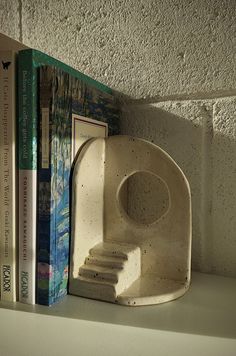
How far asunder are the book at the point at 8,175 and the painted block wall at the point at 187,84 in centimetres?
30

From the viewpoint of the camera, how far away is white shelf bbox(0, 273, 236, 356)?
1.40ft

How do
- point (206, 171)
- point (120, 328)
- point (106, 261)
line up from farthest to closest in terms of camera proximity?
point (206, 171)
point (106, 261)
point (120, 328)

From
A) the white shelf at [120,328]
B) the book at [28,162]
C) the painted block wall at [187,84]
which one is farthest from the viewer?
the painted block wall at [187,84]

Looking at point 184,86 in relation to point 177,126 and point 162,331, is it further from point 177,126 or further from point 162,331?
point 162,331

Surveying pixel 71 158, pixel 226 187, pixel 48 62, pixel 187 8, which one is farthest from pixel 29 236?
pixel 187 8

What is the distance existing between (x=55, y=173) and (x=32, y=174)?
1.4 inches

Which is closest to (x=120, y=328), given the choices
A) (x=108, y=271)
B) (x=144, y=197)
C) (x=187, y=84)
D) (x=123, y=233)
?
(x=108, y=271)

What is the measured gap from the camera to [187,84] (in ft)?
2.33

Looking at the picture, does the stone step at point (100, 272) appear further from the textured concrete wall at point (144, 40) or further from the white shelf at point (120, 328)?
the textured concrete wall at point (144, 40)

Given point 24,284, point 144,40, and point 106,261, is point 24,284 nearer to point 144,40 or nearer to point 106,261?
point 106,261

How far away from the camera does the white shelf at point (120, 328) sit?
1.40 ft

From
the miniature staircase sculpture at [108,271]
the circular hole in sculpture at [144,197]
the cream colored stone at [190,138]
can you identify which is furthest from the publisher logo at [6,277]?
the cream colored stone at [190,138]

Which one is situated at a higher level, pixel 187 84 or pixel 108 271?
pixel 187 84

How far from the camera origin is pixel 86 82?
2.10 feet
